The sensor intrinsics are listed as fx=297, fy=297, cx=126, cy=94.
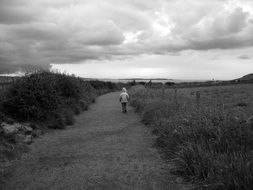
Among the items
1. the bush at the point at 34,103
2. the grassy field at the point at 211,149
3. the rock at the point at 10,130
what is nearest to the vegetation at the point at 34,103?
the bush at the point at 34,103

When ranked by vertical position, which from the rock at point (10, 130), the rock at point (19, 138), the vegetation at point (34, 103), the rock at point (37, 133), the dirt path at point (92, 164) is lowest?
the dirt path at point (92, 164)

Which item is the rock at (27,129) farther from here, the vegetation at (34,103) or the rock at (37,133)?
the vegetation at (34,103)

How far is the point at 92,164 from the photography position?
7.05 m

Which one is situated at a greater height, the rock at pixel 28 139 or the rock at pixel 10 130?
the rock at pixel 10 130

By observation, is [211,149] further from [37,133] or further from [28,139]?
[37,133]

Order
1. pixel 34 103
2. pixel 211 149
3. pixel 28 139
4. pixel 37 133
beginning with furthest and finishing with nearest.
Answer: pixel 34 103 < pixel 37 133 < pixel 28 139 < pixel 211 149

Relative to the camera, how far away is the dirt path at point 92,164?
19.1 ft

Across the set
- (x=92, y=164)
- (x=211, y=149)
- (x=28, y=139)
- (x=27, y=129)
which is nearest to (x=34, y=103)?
(x=27, y=129)

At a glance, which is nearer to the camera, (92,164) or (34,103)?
(92,164)

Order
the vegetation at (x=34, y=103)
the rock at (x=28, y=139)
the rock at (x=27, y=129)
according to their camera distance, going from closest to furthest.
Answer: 1. the rock at (x=28, y=139)
2. the rock at (x=27, y=129)
3. the vegetation at (x=34, y=103)

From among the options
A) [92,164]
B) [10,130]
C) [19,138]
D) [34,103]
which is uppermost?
[34,103]

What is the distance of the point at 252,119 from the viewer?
7.37 metres

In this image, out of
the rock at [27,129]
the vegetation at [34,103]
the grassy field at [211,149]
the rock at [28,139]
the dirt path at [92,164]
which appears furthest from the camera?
the vegetation at [34,103]

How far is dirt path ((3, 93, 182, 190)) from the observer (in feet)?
19.1
